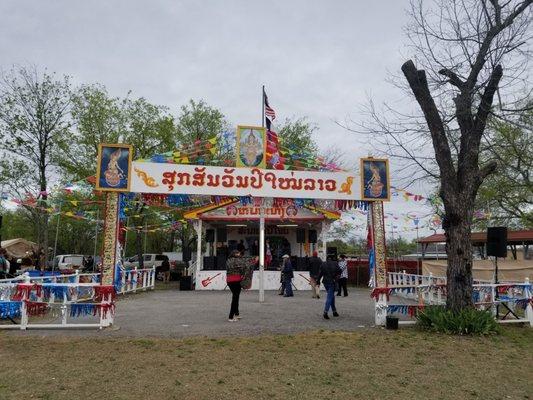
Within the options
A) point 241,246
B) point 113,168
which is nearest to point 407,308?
point 113,168

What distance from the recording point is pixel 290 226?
939 inches

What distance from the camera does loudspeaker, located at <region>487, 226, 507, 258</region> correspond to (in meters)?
11.0

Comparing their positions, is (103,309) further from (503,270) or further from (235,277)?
(503,270)

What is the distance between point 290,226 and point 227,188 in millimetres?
13179

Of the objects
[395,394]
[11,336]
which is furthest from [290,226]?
[395,394]

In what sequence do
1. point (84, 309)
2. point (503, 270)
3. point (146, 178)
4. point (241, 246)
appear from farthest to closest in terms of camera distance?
point (241, 246), point (503, 270), point (146, 178), point (84, 309)

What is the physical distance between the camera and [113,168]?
1027 centimetres

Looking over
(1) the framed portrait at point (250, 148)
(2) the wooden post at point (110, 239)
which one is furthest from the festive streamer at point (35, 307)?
(1) the framed portrait at point (250, 148)

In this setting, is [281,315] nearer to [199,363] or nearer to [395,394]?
[199,363]

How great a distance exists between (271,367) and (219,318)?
455 centimetres

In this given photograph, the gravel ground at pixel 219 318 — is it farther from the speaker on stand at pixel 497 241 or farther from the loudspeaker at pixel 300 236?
the loudspeaker at pixel 300 236

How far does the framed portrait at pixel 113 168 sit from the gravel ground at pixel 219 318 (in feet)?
9.97

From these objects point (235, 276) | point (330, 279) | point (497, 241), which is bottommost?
point (330, 279)

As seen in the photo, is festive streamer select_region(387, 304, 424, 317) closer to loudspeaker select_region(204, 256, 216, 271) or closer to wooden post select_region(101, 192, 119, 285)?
wooden post select_region(101, 192, 119, 285)
